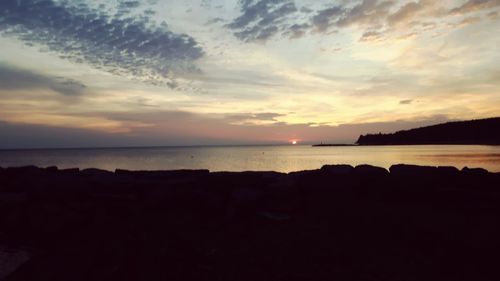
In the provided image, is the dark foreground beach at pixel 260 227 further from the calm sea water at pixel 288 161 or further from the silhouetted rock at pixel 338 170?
the calm sea water at pixel 288 161

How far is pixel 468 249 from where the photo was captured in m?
5.87

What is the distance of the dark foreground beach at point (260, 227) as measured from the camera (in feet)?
17.4

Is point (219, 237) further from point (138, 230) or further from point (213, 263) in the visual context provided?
point (138, 230)

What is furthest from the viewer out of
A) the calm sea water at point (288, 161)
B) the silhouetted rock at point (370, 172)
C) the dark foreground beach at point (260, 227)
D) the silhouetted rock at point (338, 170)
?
the calm sea water at point (288, 161)

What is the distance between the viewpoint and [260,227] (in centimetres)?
719

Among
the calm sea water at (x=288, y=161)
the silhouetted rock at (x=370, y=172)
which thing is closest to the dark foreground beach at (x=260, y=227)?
the silhouetted rock at (x=370, y=172)

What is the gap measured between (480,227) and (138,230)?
6.87m

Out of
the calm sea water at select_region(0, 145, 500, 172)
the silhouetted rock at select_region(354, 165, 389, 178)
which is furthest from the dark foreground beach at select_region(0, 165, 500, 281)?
the calm sea water at select_region(0, 145, 500, 172)

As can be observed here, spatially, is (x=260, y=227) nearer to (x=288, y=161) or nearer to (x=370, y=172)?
(x=370, y=172)

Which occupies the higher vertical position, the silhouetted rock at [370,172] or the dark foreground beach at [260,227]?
the silhouetted rock at [370,172]

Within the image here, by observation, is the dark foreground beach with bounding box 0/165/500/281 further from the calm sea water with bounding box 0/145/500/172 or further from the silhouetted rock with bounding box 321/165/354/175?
the calm sea water with bounding box 0/145/500/172

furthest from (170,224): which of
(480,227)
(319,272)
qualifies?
(480,227)

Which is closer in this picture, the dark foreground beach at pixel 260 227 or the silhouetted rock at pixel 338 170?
the dark foreground beach at pixel 260 227

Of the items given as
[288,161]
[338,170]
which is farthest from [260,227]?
[288,161]
